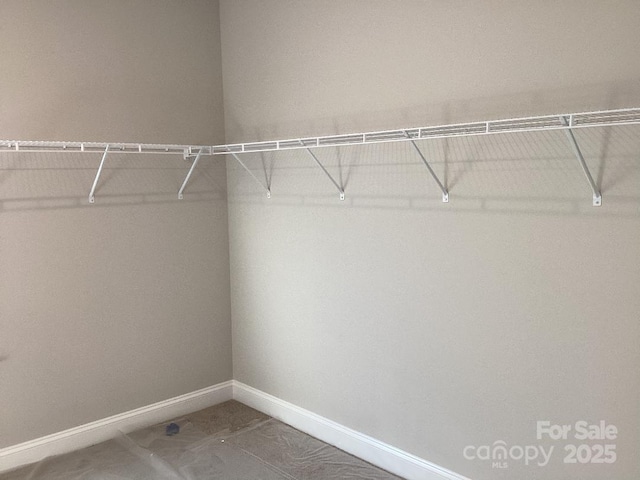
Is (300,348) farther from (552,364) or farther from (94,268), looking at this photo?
(552,364)

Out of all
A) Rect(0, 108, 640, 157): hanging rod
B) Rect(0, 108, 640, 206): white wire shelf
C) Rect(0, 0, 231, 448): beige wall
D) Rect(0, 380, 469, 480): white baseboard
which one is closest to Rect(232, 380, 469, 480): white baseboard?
Rect(0, 380, 469, 480): white baseboard

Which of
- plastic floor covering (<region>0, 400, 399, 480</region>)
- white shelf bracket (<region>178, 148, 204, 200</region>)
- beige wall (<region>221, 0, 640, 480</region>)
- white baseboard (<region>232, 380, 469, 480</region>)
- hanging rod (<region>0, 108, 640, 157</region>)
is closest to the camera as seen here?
hanging rod (<region>0, 108, 640, 157</region>)

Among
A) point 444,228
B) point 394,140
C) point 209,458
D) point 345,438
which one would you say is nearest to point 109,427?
point 209,458

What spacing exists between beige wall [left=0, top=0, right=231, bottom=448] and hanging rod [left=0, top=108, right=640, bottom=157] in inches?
3.2

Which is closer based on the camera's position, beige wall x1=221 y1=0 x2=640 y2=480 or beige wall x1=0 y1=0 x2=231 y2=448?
beige wall x1=221 y1=0 x2=640 y2=480

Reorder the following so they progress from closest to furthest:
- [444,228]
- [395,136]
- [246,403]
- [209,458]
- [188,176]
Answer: [444,228] → [395,136] → [209,458] → [188,176] → [246,403]

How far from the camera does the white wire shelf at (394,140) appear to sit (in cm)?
179

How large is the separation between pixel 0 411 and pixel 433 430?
1.98 m

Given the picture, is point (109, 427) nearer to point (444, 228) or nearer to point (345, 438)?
point (345, 438)

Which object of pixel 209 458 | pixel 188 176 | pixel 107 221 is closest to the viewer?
pixel 209 458

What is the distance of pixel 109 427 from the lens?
3.00 meters

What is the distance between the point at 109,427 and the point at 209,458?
24.1 inches

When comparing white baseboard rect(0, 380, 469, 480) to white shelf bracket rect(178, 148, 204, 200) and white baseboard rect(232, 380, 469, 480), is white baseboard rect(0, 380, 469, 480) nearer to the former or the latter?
white baseboard rect(232, 380, 469, 480)

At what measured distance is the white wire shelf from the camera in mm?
1792
